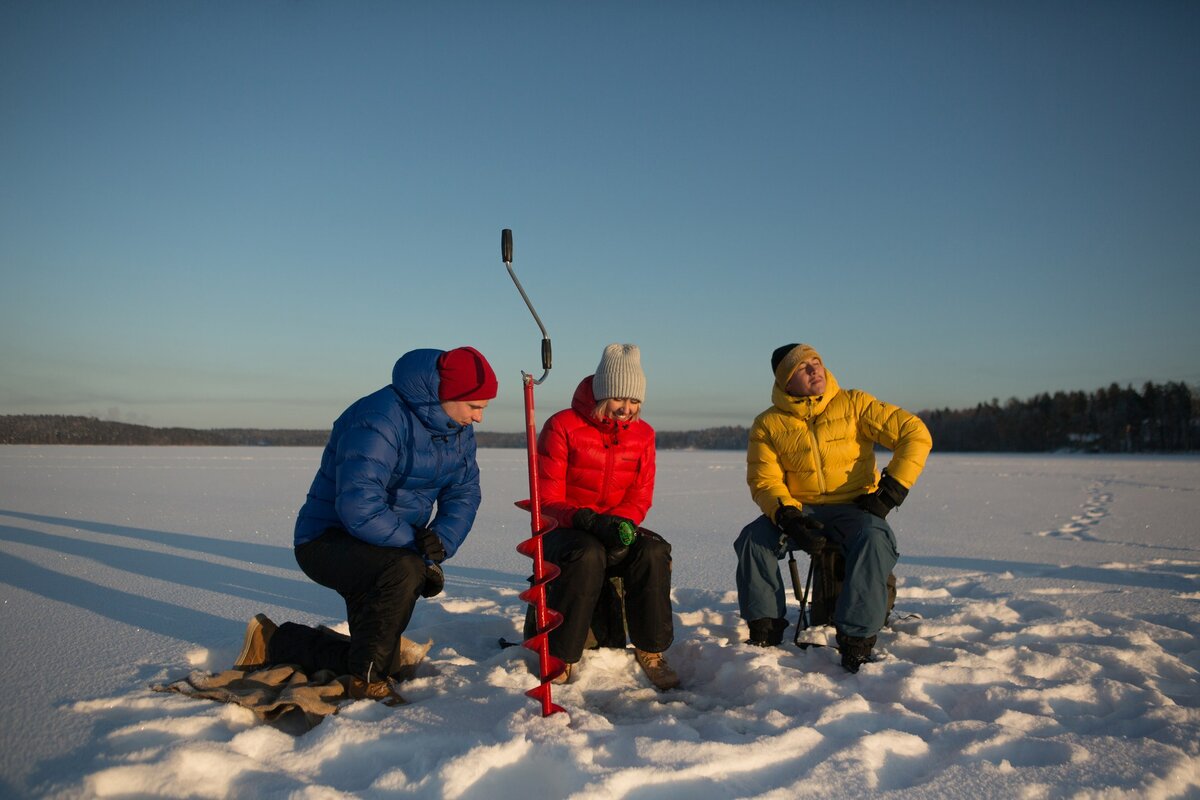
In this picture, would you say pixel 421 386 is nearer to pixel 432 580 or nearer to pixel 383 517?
pixel 383 517

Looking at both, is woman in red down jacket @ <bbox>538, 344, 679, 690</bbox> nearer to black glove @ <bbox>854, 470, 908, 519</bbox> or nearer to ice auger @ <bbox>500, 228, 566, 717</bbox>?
→ ice auger @ <bbox>500, 228, 566, 717</bbox>

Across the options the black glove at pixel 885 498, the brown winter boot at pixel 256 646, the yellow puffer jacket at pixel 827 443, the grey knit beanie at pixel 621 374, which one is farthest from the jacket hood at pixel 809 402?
the brown winter boot at pixel 256 646

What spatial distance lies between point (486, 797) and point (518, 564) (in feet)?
14.2

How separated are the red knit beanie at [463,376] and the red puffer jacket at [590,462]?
541 millimetres

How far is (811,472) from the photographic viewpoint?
378cm

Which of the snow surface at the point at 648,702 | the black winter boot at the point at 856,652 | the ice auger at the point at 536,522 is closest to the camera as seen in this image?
the snow surface at the point at 648,702

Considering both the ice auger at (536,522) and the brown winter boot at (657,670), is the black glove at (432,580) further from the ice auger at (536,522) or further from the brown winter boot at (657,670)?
the brown winter boot at (657,670)

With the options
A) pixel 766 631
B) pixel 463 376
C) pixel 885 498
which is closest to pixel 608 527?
pixel 463 376

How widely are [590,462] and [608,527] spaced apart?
18.2 inches

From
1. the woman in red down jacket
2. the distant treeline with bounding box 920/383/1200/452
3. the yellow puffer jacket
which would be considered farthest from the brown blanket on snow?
the distant treeline with bounding box 920/383/1200/452

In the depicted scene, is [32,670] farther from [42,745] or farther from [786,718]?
[786,718]

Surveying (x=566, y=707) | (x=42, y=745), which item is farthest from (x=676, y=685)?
(x=42, y=745)

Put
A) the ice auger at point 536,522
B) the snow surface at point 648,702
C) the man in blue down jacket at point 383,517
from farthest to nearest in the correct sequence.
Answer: the man in blue down jacket at point 383,517, the ice auger at point 536,522, the snow surface at point 648,702

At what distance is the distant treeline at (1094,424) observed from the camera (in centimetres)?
6300
